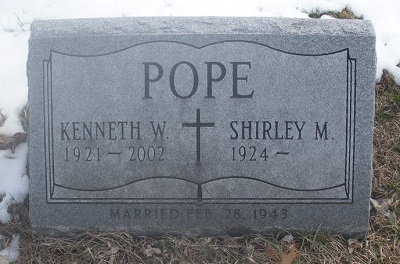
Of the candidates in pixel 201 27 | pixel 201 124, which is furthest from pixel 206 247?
pixel 201 27

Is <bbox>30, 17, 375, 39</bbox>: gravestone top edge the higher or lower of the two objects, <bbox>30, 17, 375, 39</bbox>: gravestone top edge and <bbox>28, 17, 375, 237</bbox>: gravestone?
the higher

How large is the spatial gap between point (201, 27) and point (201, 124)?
47 cm

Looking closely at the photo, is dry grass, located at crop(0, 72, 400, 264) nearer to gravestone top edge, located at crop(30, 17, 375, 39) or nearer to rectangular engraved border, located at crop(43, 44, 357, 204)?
rectangular engraved border, located at crop(43, 44, 357, 204)

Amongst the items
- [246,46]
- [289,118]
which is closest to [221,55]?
[246,46]

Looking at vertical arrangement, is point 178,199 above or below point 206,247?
above

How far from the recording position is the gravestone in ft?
10.1

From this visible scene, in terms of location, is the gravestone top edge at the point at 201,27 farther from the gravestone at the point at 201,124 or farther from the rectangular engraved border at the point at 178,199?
the rectangular engraved border at the point at 178,199

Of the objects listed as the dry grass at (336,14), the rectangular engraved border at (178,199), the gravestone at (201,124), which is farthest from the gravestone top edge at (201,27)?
the dry grass at (336,14)

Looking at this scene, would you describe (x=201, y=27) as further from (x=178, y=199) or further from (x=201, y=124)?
(x=178, y=199)

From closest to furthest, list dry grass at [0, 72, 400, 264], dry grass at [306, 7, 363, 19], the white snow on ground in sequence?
dry grass at [0, 72, 400, 264]
the white snow on ground
dry grass at [306, 7, 363, 19]

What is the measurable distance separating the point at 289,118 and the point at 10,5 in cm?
230

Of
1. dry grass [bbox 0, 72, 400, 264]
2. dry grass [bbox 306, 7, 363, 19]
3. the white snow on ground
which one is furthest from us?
dry grass [bbox 306, 7, 363, 19]

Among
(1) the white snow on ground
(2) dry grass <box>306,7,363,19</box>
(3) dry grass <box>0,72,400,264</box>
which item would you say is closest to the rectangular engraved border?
(3) dry grass <box>0,72,400,264</box>

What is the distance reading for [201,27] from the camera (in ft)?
10.1
